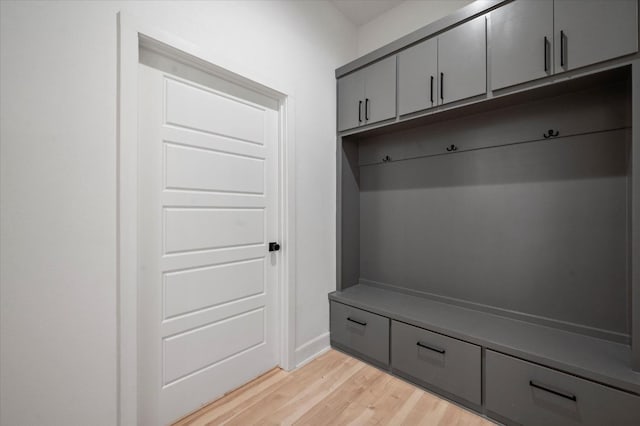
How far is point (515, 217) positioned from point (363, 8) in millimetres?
2257

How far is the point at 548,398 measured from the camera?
1.45 meters

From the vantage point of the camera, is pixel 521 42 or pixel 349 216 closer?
pixel 521 42

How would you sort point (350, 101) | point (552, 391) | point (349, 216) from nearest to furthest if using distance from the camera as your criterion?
point (552, 391) < point (350, 101) < point (349, 216)

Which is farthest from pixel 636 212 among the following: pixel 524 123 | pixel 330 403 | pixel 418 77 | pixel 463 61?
pixel 330 403

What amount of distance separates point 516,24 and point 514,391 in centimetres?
212

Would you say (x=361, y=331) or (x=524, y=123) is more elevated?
(x=524, y=123)

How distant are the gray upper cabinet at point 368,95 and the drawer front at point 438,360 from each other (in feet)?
5.49

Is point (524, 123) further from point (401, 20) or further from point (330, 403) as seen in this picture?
point (330, 403)

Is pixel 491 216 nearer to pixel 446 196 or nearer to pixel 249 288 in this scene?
pixel 446 196

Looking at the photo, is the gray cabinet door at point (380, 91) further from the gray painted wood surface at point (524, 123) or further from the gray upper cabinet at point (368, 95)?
the gray painted wood surface at point (524, 123)

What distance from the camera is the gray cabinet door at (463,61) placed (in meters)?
1.77

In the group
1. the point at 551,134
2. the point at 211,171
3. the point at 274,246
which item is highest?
the point at 551,134

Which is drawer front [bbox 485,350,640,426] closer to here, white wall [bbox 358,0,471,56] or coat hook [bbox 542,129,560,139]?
coat hook [bbox 542,129,560,139]

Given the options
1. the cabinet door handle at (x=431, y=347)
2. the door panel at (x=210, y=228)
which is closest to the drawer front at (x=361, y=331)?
the cabinet door handle at (x=431, y=347)
